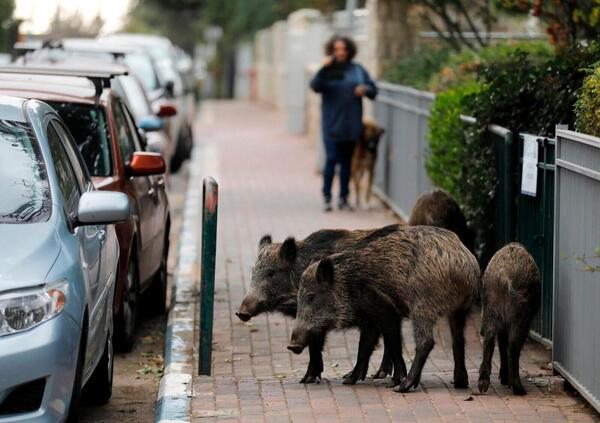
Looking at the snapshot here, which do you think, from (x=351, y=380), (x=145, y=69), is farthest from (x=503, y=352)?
(x=145, y=69)

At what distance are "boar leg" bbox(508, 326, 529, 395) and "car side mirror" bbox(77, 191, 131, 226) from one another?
225 cm

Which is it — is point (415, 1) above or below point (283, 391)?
above

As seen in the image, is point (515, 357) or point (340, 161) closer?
point (515, 357)

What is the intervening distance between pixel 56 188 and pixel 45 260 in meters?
0.77

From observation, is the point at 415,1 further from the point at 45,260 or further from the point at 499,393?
the point at 45,260

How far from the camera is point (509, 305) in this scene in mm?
7957

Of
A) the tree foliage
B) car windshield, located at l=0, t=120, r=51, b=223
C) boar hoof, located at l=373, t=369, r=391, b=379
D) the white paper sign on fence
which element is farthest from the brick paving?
the tree foliage

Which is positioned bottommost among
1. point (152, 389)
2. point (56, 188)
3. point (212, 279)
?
point (152, 389)

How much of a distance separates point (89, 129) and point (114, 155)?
319mm

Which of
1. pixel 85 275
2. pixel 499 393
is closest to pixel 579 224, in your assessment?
pixel 499 393

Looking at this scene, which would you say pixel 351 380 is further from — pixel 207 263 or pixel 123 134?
pixel 123 134

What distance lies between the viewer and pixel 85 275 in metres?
6.84

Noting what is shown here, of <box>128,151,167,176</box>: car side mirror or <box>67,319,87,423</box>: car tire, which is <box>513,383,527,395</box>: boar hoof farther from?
<box>128,151,167,176</box>: car side mirror

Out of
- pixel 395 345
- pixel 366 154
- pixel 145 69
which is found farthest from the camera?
pixel 145 69
